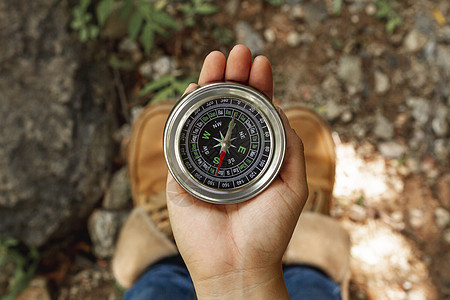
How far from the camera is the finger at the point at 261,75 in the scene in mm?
2408

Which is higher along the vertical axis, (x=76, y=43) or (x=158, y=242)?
(x=76, y=43)

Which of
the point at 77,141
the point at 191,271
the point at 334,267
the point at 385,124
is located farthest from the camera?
the point at 385,124

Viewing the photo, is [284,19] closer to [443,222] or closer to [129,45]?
[129,45]

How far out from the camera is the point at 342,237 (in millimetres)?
3617

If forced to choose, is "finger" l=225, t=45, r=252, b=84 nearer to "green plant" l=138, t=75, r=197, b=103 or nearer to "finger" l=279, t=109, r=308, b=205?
"finger" l=279, t=109, r=308, b=205

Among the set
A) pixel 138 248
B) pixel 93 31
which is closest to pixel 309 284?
pixel 138 248

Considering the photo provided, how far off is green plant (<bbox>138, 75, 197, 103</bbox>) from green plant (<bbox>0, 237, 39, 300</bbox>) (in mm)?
1899

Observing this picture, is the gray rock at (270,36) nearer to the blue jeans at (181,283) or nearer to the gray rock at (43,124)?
the gray rock at (43,124)

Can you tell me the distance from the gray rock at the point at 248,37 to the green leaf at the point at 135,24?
1.01m

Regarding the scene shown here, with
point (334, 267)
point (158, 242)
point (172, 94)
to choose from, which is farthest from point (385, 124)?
point (158, 242)

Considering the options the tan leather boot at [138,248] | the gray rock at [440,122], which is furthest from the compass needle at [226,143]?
the gray rock at [440,122]

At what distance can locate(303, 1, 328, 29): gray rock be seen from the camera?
4.14 m

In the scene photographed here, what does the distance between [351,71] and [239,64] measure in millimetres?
2071

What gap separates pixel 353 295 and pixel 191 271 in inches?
80.5
